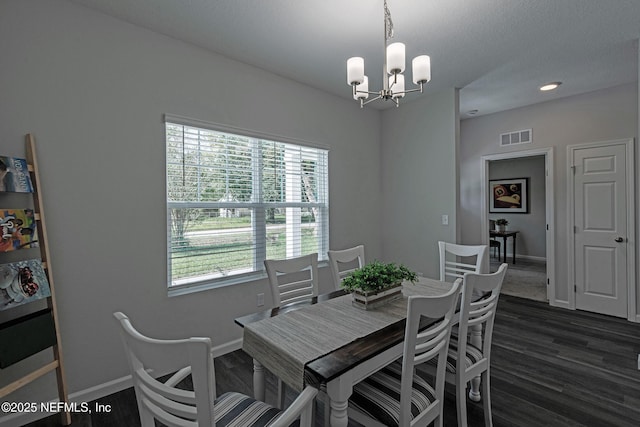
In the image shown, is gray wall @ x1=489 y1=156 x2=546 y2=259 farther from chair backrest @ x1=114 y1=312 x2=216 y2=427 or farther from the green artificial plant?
chair backrest @ x1=114 y1=312 x2=216 y2=427

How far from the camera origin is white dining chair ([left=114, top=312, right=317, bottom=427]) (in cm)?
81

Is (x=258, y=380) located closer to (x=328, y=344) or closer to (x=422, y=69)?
(x=328, y=344)

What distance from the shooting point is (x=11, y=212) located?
68.4 inches

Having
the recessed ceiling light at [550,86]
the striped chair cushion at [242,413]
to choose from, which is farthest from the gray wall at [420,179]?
the striped chair cushion at [242,413]

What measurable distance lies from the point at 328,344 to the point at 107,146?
2059 millimetres

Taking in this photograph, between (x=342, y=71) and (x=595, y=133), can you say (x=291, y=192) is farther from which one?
(x=595, y=133)

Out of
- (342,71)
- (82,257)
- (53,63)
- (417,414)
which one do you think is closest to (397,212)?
(342,71)

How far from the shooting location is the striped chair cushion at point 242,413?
4.03 feet

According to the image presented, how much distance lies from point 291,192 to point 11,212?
2.17m

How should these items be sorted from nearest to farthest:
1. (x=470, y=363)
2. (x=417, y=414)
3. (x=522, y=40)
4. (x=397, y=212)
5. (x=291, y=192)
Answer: (x=417, y=414) < (x=470, y=363) < (x=522, y=40) < (x=291, y=192) < (x=397, y=212)

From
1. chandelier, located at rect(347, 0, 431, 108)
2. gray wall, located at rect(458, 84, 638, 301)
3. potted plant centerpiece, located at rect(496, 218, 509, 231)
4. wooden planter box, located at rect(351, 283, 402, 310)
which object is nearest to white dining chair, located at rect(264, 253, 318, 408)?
wooden planter box, located at rect(351, 283, 402, 310)

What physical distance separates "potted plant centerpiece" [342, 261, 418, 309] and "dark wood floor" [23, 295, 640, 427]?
85 cm

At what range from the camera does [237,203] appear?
2.88m

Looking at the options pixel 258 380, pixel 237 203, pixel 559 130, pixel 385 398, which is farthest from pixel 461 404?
pixel 559 130
